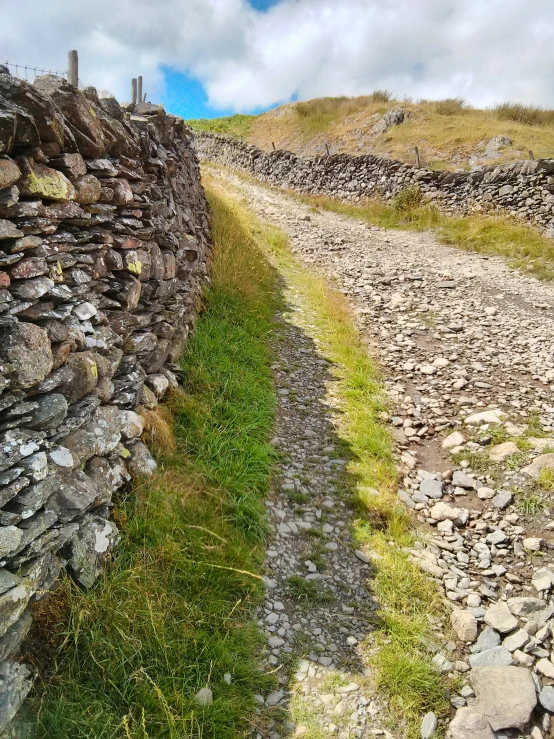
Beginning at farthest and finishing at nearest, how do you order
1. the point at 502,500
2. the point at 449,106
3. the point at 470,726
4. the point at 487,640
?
the point at 449,106
the point at 502,500
the point at 487,640
the point at 470,726

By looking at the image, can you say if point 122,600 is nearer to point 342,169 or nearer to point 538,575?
point 538,575

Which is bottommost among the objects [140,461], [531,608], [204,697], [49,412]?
[204,697]

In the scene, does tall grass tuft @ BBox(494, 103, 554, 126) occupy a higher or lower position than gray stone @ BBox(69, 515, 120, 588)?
higher

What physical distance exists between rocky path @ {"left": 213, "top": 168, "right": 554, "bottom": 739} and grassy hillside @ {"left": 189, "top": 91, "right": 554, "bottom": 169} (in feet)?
33.3

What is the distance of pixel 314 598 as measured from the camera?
13.8 ft

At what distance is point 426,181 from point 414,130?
26.9 ft

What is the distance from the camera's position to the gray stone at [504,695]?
3193 mm

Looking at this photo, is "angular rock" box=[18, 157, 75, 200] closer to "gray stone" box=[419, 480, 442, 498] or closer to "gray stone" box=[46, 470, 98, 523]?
"gray stone" box=[46, 470, 98, 523]

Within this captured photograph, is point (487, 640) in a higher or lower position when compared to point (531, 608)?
lower

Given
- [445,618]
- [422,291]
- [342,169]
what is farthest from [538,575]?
[342,169]

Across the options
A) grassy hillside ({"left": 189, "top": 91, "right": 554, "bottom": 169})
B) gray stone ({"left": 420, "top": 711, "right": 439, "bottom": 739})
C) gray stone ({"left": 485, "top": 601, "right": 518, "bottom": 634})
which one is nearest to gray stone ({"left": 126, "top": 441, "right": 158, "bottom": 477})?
gray stone ({"left": 420, "top": 711, "right": 439, "bottom": 739})

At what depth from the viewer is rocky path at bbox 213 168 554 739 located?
358 cm

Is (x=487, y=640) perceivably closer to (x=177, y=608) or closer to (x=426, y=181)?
(x=177, y=608)

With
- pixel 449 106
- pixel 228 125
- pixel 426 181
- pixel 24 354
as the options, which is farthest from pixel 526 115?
pixel 24 354
